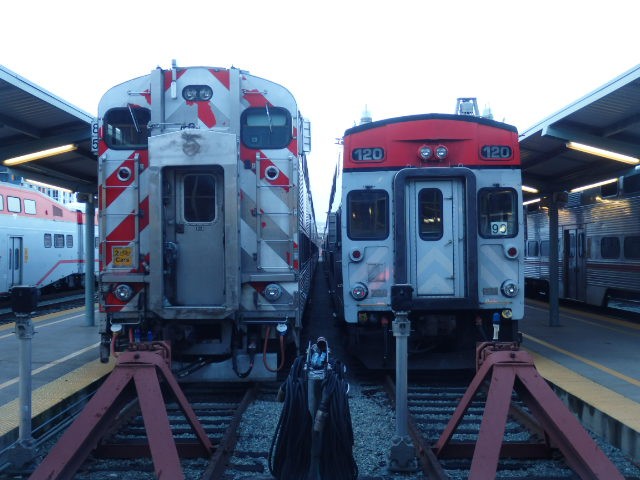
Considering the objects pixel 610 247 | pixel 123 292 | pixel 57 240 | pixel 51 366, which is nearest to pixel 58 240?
pixel 57 240

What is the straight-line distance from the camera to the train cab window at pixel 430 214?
314 inches

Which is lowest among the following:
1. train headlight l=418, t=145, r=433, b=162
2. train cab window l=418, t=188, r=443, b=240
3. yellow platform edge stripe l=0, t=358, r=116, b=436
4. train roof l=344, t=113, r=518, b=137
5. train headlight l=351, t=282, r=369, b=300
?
yellow platform edge stripe l=0, t=358, r=116, b=436

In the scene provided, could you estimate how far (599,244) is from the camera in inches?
591

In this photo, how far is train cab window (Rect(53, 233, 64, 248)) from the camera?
71.2 feet

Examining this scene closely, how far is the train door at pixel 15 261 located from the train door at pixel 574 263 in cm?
1668

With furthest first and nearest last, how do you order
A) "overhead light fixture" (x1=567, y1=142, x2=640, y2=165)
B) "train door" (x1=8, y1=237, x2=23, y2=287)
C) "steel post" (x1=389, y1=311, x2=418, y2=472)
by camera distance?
"train door" (x1=8, y1=237, x2=23, y2=287)
"overhead light fixture" (x1=567, y1=142, x2=640, y2=165)
"steel post" (x1=389, y1=311, x2=418, y2=472)

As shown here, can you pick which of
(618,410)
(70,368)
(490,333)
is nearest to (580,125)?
(490,333)

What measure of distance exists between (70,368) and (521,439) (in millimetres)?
5913

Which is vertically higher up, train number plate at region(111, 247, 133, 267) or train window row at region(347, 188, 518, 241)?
train window row at region(347, 188, 518, 241)

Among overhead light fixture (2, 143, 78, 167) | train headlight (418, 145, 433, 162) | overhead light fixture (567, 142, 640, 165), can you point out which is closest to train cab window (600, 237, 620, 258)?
overhead light fixture (567, 142, 640, 165)

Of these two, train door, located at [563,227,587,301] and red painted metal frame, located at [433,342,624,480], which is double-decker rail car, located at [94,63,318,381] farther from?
train door, located at [563,227,587,301]

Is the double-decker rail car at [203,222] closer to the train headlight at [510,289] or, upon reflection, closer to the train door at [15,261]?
the train headlight at [510,289]

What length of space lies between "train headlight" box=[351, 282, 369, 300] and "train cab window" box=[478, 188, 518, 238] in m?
1.78

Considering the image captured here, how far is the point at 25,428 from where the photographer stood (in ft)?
16.8
